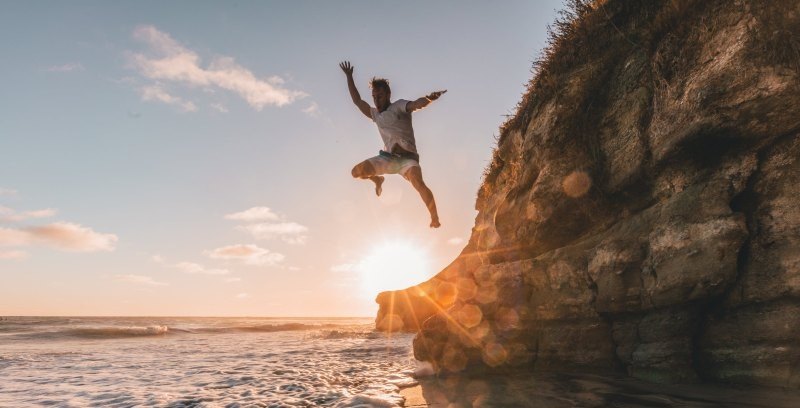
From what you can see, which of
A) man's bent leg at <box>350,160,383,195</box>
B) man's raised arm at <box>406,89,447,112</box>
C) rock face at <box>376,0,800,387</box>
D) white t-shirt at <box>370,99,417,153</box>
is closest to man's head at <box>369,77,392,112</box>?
white t-shirt at <box>370,99,417,153</box>

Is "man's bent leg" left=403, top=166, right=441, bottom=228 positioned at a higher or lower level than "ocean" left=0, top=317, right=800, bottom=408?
higher

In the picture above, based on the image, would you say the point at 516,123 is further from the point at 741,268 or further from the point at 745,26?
the point at 741,268

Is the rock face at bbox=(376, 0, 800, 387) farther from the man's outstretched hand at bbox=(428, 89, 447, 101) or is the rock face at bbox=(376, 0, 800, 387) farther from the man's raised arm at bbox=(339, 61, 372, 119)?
the man's raised arm at bbox=(339, 61, 372, 119)

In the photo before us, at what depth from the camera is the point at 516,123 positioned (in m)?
8.75

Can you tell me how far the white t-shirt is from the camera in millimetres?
7203

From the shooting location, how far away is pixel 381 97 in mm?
7457

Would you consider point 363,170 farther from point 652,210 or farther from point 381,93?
point 652,210

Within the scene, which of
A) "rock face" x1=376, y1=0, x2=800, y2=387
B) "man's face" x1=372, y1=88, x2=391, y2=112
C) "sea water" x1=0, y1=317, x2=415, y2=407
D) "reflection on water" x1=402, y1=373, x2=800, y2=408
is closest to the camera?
"reflection on water" x1=402, y1=373, x2=800, y2=408

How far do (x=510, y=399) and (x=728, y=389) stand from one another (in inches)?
84.6

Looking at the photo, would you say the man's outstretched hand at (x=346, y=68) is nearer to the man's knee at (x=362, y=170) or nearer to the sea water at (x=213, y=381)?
the man's knee at (x=362, y=170)

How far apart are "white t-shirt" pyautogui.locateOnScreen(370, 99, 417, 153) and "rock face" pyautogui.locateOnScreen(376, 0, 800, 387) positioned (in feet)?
7.04

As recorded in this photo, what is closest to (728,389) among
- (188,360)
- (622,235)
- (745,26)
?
(622,235)

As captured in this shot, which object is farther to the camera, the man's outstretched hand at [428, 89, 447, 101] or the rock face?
the man's outstretched hand at [428, 89, 447, 101]

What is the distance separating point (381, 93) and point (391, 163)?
51.4 inches
